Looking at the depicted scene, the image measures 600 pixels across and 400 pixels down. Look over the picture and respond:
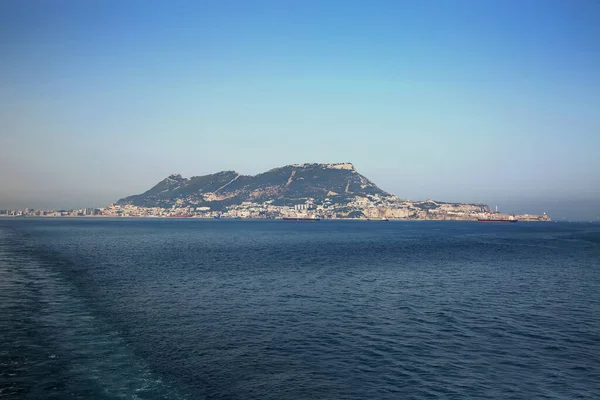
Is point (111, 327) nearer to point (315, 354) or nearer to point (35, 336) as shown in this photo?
point (35, 336)

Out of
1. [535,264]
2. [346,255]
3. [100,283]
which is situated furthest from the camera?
[346,255]

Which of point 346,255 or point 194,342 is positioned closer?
point 194,342

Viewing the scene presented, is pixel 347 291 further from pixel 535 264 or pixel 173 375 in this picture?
pixel 535 264

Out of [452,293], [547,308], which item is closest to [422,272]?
[452,293]

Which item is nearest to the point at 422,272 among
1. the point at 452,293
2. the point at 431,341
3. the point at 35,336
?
the point at 452,293

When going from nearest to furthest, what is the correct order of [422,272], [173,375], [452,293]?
[173,375]
[452,293]
[422,272]

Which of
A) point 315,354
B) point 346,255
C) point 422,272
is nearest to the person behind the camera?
point 315,354
